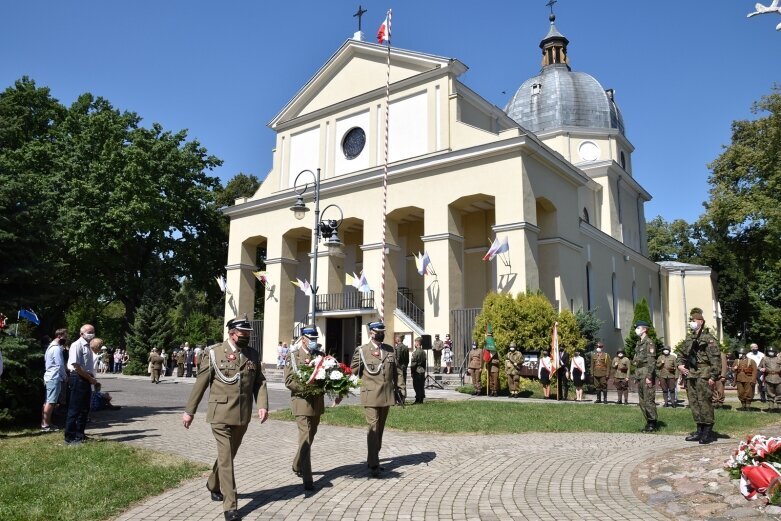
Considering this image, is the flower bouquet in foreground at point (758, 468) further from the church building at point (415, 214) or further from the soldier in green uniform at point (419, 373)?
the church building at point (415, 214)

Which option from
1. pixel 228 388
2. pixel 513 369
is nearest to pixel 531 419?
pixel 513 369

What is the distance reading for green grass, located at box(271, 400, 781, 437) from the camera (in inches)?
437

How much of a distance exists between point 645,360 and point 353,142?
849 inches

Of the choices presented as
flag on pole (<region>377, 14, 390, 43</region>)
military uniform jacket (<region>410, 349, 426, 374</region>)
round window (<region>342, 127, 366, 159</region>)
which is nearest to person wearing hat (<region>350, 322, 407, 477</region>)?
military uniform jacket (<region>410, 349, 426, 374</region>)

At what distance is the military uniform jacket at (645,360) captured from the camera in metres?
10.8

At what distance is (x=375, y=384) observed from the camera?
7.49 m

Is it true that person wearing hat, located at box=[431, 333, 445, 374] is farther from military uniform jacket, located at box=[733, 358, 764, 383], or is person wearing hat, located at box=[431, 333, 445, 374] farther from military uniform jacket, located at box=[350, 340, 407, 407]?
military uniform jacket, located at box=[350, 340, 407, 407]

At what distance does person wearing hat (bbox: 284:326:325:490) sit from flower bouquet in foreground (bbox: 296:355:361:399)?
2.0 inches

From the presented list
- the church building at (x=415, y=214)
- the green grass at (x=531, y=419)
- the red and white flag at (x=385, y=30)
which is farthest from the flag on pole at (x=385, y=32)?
the green grass at (x=531, y=419)

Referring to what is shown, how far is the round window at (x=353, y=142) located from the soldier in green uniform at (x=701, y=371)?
71.0 ft

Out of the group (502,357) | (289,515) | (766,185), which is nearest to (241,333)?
(289,515)

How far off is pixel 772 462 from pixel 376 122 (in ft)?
81.5

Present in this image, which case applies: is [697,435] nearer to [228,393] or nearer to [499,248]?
[228,393]

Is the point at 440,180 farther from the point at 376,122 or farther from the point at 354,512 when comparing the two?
the point at 354,512
